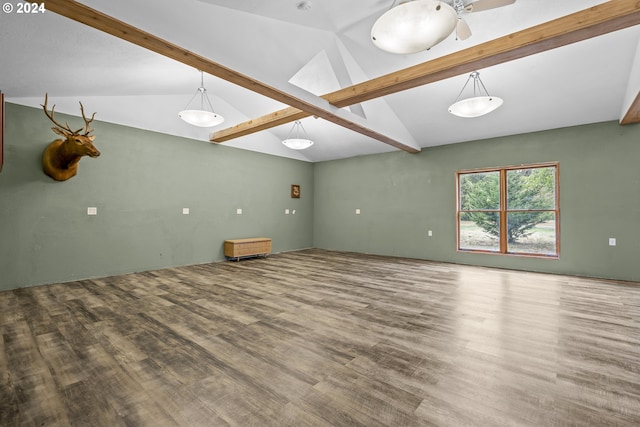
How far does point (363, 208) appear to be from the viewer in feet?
27.5

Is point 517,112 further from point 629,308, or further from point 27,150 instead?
point 27,150

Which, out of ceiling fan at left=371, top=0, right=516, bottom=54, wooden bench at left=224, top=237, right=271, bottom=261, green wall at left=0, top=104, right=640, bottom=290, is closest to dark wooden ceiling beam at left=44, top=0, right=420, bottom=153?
ceiling fan at left=371, top=0, right=516, bottom=54

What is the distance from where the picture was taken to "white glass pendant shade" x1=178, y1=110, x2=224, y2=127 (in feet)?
15.1

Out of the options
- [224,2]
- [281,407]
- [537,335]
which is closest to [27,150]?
[224,2]

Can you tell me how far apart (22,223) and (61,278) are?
1031 millimetres

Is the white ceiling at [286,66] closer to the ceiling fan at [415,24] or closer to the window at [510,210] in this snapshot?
the window at [510,210]

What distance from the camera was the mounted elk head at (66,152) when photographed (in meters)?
4.26

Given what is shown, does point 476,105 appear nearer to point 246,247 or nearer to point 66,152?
point 246,247

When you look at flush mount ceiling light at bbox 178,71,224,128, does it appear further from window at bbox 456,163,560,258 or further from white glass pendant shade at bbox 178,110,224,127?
window at bbox 456,163,560,258

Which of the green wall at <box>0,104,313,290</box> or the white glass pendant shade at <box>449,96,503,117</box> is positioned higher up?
the white glass pendant shade at <box>449,96,503,117</box>

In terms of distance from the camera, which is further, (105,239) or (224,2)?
(105,239)

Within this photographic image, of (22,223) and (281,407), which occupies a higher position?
(22,223)

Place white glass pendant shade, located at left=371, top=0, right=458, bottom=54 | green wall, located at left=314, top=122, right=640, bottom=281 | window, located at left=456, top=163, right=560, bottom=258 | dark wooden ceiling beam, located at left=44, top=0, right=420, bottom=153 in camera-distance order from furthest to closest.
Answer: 1. window, located at left=456, top=163, right=560, bottom=258
2. green wall, located at left=314, top=122, right=640, bottom=281
3. dark wooden ceiling beam, located at left=44, top=0, right=420, bottom=153
4. white glass pendant shade, located at left=371, top=0, right=458, bottom=54

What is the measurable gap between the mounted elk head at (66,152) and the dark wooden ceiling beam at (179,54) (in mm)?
2223
